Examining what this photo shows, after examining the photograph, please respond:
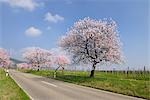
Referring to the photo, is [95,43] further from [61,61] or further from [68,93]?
[61,61]

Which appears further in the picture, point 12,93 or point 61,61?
point 61,61

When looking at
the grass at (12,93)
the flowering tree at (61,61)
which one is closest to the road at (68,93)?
the grass at (12,93)

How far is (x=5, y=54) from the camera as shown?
378 ft

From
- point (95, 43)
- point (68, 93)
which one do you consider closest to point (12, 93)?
point (68, 93)

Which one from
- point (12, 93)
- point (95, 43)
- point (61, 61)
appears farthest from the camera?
point (61, 61)

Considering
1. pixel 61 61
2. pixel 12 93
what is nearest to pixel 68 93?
pixel 12 93

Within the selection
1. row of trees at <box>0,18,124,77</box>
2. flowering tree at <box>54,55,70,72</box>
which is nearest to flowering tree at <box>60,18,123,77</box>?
row of trees at <box>0,18,124,77</box>

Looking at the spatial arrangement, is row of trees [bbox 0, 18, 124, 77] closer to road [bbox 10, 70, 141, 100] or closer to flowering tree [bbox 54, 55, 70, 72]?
road [bbox 10, 70, 141, 100]

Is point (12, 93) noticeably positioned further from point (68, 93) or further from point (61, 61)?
point (61, 61)

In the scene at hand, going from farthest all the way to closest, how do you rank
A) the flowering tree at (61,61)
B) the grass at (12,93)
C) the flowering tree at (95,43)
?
the flowering tree at (61,61) → the flowering tree at (95,43) → the grass at (12,93)

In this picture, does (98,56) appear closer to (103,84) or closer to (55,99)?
(103,84)

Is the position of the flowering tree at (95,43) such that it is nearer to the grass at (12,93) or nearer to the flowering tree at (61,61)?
the grass at (12,93)

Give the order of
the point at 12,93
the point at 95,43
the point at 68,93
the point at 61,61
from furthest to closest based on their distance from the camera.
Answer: the point at 61,61 → the point at 95,43 → the point at 68,93 → the point at 12,93

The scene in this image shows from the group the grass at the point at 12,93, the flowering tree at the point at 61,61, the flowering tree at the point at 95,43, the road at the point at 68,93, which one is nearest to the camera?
the grass at the point at 12,93
